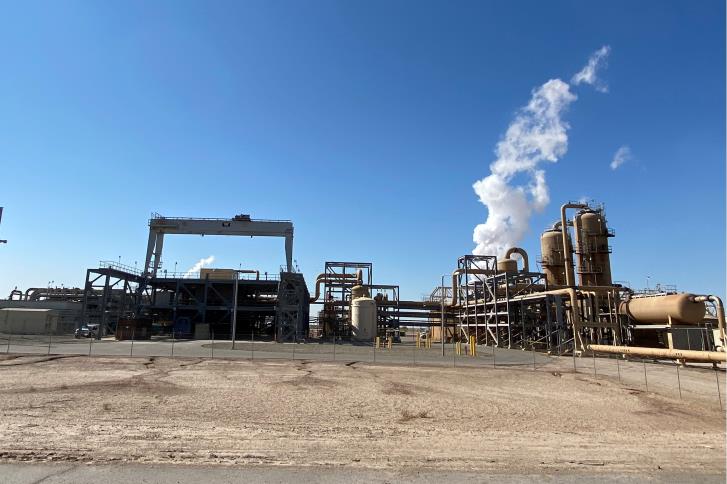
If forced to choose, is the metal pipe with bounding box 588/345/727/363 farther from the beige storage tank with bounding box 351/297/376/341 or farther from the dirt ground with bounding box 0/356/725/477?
the beige storage tank with bounding box 351/297/376/341

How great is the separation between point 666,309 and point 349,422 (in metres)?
32.5

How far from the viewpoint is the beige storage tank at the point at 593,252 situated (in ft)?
152

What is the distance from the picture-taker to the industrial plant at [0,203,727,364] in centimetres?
3644

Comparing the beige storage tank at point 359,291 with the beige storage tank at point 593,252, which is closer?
Answer: the beige storage tank at point 593,252

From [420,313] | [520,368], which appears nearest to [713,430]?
[520,368]

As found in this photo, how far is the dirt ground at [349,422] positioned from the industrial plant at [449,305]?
1819 cm

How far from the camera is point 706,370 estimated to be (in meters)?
25.1

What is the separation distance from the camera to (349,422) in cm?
1044

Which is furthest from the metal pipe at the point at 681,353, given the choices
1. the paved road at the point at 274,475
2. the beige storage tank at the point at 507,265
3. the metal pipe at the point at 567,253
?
the beige storage tank at the point at 507,265

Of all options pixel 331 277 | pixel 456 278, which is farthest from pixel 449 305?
pixel 331 277

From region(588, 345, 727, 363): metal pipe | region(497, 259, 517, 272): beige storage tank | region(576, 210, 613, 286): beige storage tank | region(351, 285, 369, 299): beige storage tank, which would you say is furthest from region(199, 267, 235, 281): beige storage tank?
region(588, 345, 727, 363): metal pipe

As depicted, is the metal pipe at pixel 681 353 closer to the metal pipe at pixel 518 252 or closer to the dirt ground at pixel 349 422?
the dirt ground at pixel 349 422

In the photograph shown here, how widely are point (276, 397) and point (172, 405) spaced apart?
9.96 feet

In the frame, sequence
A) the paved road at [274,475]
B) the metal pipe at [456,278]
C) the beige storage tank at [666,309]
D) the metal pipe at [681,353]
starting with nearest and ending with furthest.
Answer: the paved road at [274,475], the metal pipe at [681,353], the beige storage tank at [666,309], the metal pipe at [456,278]
